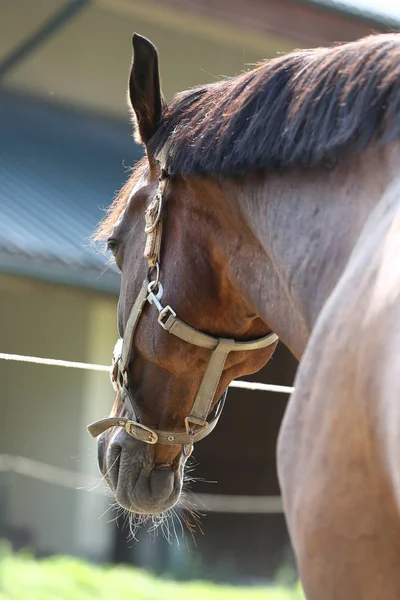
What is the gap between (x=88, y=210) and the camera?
6.30 m

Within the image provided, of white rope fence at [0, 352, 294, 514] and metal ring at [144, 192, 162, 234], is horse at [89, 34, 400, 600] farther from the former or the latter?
white rope fence at [0, 352, 294, 514]

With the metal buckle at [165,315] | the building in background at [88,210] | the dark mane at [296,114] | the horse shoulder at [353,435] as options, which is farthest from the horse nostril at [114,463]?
the building in background at [88,210]

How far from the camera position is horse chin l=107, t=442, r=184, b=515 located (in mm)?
1924

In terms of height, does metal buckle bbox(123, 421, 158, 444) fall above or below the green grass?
above

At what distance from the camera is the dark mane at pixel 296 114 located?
4.22ft

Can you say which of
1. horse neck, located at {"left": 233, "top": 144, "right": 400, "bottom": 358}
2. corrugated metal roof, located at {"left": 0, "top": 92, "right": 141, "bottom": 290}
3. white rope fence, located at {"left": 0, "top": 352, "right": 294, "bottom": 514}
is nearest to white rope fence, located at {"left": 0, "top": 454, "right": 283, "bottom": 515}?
white rope fence, located at {"left": 0, "top": 352, "right": 294, "bottom": 514}

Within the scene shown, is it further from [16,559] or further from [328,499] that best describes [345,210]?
[16,559]

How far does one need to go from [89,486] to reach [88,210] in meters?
1.88

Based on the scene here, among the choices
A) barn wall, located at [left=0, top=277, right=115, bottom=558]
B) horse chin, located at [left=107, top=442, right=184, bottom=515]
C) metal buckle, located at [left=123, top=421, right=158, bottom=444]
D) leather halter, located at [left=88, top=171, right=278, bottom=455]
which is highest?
leather halter, located at [left=88, top=171, right=278, bottom=455]

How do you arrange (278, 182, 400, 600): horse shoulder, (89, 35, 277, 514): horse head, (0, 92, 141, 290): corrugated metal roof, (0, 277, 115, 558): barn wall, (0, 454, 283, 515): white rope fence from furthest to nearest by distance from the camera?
(0, 277, 115, 558): barn wall < (0, 454, 283, 515): white rope fence < (0, 92, 141, 290): corrugated metal roof < (89, 35, 277, 514): horse head < (278, 182, 400, 600): horse shoulder

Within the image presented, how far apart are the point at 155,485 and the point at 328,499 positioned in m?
0.90

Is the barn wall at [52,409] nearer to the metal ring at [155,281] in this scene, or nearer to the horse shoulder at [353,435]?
the metal ring at [155,281]

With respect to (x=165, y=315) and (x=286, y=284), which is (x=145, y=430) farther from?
(x=286, y=284)

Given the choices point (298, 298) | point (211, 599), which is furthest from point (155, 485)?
point (211, 599)
